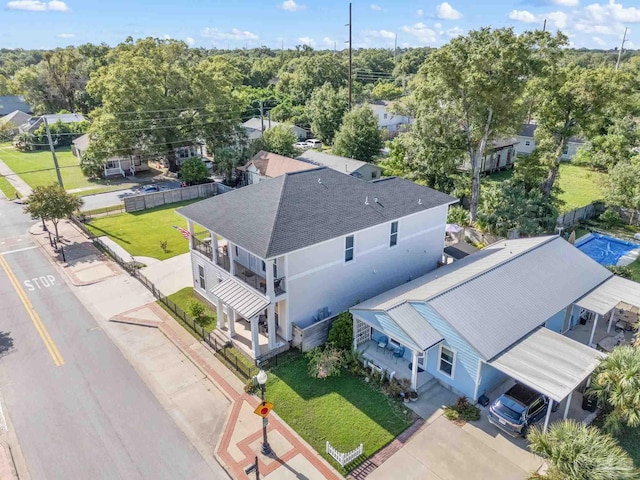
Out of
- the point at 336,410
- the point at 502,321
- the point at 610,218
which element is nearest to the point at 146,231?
the point at 336,410

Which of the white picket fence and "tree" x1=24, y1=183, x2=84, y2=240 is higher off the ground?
"tree" x1=24, y1=183, x2=84, y2=240

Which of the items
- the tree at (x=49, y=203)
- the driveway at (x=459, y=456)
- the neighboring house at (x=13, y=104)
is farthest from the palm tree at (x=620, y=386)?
the neighboring house at (x=13, y=104)

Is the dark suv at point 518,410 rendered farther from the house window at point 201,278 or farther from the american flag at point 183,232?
the american flag at point 183,232

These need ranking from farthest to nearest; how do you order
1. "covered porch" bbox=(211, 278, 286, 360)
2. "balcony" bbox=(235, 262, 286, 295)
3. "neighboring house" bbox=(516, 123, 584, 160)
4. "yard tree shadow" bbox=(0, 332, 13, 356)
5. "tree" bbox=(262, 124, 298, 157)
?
"neighboring house" bbox=(516, 123, 584, 160), "tree" bbox=(262, 124, 298, 157), "yard tree shadow" bbox=(0, 332, 13, 356), "balcony" bbox=(235, 262, 286, 295), "covered porch" bbox=(211, 278, 286, 360)

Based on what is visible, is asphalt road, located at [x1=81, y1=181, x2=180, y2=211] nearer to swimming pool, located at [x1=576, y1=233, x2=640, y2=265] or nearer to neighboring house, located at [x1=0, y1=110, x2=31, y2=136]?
swimming pool, located at [x1=576, y1=233, x2=640, y2=265]

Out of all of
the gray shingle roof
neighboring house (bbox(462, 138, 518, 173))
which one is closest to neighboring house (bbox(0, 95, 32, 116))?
the gray shingle roof

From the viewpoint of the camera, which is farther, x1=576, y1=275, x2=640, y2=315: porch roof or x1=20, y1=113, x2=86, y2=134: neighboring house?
x1=20, y1=113, x2=86, y2=134: neighboring house

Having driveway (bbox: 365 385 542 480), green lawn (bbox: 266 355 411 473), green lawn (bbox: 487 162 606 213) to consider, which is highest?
green lawn (bbox: 487 162 606 213)

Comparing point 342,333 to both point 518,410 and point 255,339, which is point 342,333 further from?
point 518,410
